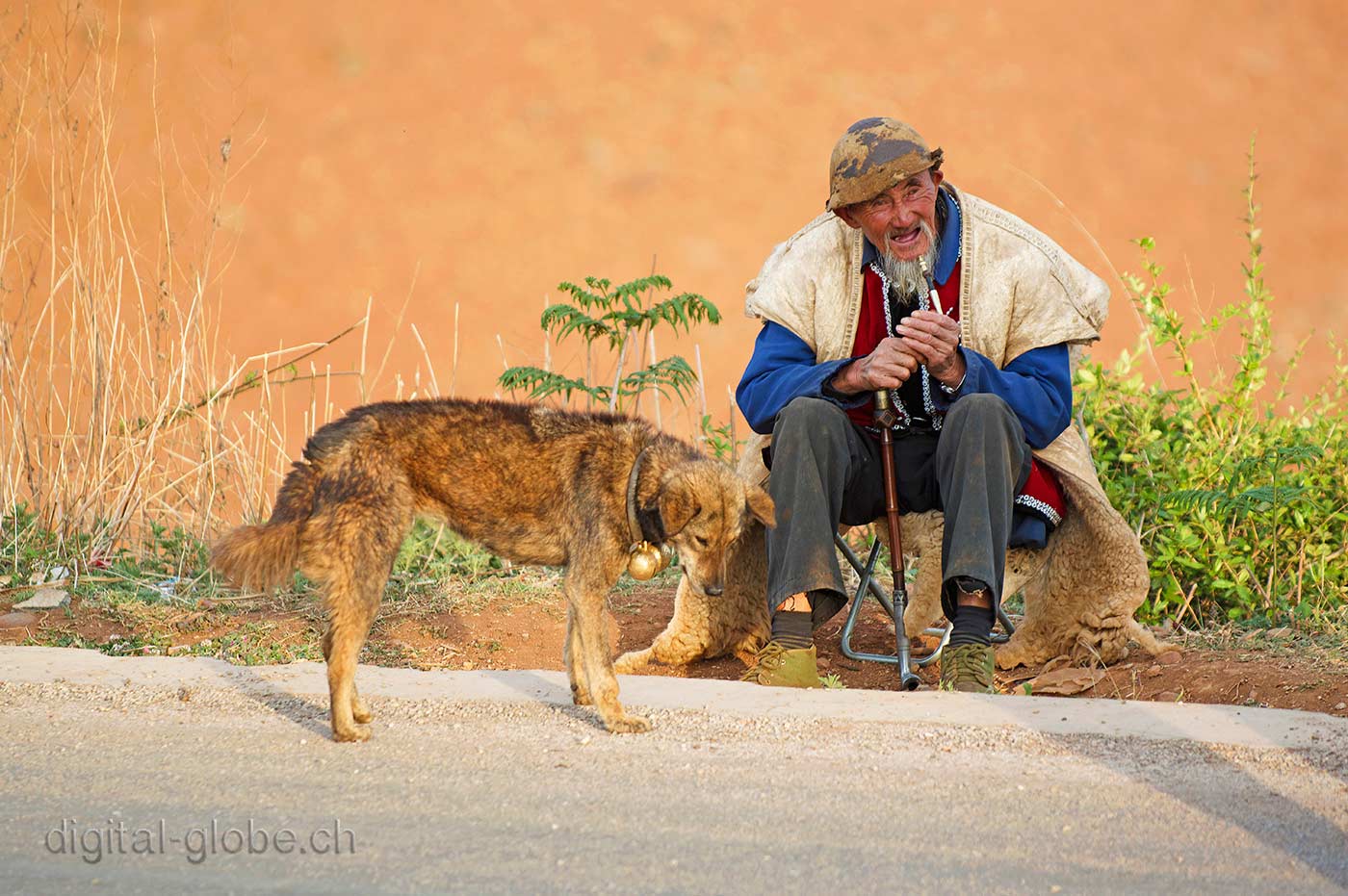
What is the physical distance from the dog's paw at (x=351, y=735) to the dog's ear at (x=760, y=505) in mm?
1323

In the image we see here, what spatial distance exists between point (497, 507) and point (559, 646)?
60.2 inches

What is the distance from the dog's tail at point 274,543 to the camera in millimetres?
4137

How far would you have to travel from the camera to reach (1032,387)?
493 centimetres

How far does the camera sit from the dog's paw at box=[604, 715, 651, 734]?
13.2 ft

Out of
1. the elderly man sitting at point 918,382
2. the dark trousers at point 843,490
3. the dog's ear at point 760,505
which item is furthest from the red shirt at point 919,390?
the dog's ear at point 760,505

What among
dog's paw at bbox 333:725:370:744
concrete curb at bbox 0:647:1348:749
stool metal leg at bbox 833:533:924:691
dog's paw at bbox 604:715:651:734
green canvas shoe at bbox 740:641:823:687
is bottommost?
dog's paw at bbox 333:725:370:744

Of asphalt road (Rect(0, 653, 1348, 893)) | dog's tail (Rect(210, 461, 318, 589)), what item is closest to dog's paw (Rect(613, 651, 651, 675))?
asphalt road (Rect(0, 653, 1348, 893))

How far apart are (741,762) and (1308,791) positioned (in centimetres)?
134

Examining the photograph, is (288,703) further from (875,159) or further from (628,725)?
(875,159)

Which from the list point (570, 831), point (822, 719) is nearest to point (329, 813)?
point (570, 831)

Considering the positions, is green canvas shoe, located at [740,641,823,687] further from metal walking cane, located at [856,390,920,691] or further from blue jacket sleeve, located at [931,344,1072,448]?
blue jacket sleeve, located at [931,344,1072,448]

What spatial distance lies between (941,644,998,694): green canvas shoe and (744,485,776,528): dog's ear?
0.79m

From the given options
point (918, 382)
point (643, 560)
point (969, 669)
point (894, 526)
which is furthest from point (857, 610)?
point (643, 560)

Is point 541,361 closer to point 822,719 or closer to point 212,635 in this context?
point 212,635
